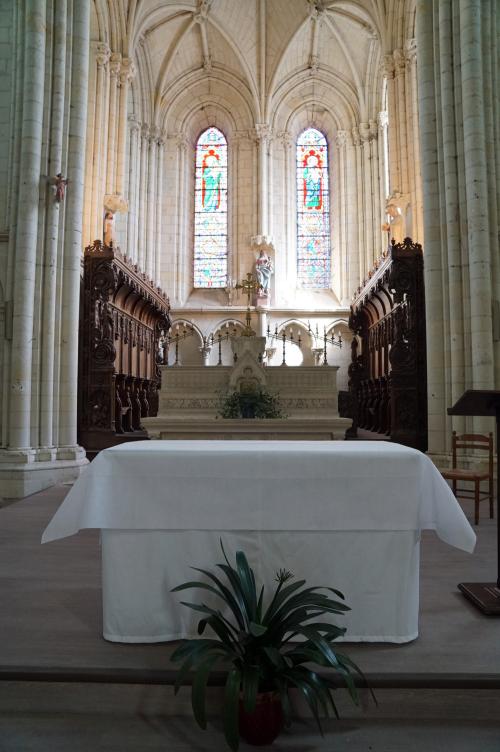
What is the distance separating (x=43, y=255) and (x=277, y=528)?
6552 mm

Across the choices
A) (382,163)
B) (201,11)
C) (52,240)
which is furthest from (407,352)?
(201,11)

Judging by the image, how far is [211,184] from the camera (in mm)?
18688

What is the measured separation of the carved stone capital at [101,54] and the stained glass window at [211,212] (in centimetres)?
619

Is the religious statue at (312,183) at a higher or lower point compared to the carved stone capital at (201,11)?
lower

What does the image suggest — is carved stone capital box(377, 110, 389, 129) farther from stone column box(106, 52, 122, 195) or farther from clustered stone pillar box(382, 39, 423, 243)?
stone column box(106, 52, 122, 195)

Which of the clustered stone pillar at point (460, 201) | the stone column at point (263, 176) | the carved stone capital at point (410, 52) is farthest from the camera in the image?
the stone column at point (263, 176)

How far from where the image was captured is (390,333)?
38.7 feet

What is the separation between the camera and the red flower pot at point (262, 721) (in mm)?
1928

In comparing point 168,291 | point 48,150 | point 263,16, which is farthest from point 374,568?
point 263,16

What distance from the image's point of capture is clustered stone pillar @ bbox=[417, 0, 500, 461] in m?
7.47

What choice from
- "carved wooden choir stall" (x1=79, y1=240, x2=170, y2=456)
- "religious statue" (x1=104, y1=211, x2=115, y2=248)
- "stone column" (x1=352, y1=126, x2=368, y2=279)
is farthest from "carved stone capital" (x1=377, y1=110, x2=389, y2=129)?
"carved wooden choir stall" (x1=79, y1=240, x2=170, y2=456)

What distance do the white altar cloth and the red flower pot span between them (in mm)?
596

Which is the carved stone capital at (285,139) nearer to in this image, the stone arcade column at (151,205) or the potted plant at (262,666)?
the stone arcade column at (151,205)

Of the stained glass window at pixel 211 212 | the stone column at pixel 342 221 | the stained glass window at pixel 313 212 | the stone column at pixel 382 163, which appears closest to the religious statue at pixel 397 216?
the stone column at pixel 382 163
